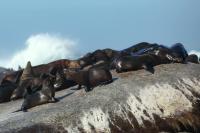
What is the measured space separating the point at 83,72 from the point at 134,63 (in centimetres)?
145

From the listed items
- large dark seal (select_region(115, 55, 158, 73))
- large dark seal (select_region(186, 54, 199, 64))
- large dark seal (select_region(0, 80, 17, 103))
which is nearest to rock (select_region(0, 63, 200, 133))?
large dark seal (select_region(115, 55, 158, 73))

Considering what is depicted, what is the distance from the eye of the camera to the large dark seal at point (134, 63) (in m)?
14.5

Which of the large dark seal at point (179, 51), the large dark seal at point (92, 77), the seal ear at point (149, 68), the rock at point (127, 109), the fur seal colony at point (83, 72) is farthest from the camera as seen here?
the large dark seal at point (179, 51)

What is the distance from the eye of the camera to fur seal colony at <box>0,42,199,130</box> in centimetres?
1349

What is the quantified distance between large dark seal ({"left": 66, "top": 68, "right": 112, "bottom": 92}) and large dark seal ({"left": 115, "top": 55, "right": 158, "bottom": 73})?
2.50 ft

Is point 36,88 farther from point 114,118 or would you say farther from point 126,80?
point 114,118

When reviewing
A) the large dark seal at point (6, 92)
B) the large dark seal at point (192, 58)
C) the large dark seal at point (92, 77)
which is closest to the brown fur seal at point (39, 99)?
the large dark seal at point (92, 77)

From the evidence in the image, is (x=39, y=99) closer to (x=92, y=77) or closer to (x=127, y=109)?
(x=92, y=77)

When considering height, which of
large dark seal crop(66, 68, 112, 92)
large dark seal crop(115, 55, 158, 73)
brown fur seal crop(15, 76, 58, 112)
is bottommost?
brown fur seal crop(15, 76, 58, 112)

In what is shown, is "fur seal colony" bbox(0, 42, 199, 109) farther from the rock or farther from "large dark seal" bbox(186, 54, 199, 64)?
the rock

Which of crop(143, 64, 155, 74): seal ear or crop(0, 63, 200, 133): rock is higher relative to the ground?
crop(143, 64, 155, 74): seal ear

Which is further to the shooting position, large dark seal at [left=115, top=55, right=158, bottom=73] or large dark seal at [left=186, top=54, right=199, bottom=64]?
large dark seal at [left=186, top=54, right=199, bottom=64]

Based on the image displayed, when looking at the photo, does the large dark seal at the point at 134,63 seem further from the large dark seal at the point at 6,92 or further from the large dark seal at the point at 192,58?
the large dark seal at the point at 6,92

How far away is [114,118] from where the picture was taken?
446 inches
